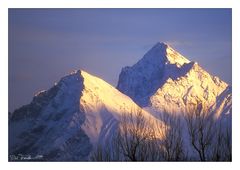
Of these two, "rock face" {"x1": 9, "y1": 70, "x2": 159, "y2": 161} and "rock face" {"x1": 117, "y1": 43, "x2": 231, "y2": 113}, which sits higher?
"rock face" {"x1": 117, "y1": 43, "x2": 231, "y2": 113}

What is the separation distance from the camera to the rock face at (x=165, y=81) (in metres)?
67.7

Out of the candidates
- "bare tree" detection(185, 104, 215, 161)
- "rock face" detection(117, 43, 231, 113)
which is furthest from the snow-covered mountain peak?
"bare tree" detection(185, 104, 215, 161)

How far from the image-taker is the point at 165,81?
83625mm

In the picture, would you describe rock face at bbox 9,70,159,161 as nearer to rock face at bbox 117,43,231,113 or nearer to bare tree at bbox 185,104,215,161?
rock face at bbox 117,43,231,113

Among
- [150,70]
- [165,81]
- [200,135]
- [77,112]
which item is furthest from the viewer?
[165,81]

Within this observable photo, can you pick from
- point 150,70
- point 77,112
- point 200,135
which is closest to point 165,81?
point 150,70

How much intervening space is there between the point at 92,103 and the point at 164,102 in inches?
350

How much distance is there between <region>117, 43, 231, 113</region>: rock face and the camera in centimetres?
6769

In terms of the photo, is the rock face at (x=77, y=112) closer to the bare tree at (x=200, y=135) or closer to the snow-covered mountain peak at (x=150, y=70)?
the snow-covered mountain peak at (x=150, y=70)

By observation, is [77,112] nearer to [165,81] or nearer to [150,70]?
[150,70]
